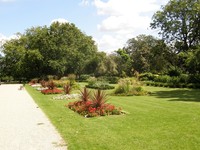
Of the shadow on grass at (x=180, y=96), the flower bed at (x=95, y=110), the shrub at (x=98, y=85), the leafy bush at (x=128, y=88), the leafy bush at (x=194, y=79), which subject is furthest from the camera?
the leafy bush at (x=194, y=79)

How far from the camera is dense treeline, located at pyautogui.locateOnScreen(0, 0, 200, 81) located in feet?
101

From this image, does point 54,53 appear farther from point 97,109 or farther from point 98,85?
point 97,109

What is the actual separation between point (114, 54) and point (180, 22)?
3191 cm

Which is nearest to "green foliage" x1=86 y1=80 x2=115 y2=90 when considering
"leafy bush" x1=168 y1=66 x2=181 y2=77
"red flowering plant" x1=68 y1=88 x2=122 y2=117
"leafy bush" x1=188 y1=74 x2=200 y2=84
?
"leafy bush" x1=188 y1=74 x2=200 y2=84

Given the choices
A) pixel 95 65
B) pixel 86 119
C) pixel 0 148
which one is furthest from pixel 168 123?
pixel 95 65

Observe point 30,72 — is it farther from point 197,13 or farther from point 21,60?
point 197,13

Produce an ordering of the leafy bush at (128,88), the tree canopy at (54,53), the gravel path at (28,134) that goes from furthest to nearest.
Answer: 1. the tree canopy at (54,53)
2. the leafy bush at (128,88)
3. the gravel path at (28,134)

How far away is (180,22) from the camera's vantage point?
31.3m

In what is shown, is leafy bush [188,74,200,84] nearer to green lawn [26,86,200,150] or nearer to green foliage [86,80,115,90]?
green foliage [86,80,115,90]

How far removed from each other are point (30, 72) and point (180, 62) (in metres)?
26.2

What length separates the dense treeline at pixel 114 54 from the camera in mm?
30656

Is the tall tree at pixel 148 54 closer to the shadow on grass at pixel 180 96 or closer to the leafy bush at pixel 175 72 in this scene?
the leafy bush at pixel 175 72

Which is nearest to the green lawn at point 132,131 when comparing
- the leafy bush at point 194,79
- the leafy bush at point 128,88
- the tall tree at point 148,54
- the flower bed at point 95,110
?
the flower bed at point 95,110

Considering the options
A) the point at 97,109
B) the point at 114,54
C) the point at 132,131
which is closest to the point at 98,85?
the point at 97,109
